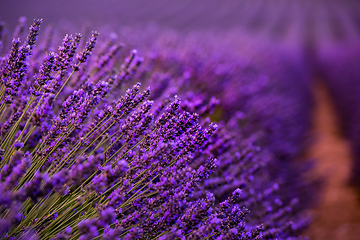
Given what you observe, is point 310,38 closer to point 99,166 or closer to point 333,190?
point 333,190

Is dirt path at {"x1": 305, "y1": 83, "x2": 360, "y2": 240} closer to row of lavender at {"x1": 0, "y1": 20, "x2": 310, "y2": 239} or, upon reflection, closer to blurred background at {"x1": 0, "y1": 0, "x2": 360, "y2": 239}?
blurred background at {"x1": 0, "y1": 0, "x2": 360, "y2": 239}

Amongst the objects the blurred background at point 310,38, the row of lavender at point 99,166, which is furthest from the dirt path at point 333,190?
the row of lavender at point 99,166

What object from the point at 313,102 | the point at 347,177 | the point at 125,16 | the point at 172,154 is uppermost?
the point at 125,16

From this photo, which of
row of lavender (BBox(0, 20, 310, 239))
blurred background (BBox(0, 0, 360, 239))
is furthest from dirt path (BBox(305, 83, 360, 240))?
row of lavender (BBox(0, 20, 310, 239))

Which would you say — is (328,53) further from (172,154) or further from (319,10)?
(172,154)

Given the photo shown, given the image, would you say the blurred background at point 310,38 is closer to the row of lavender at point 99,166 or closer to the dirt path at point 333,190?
the dirt path at point 333,190

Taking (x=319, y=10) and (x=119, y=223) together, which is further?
(x=319, y=10)

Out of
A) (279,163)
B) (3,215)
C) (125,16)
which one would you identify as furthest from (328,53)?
(3,215)
